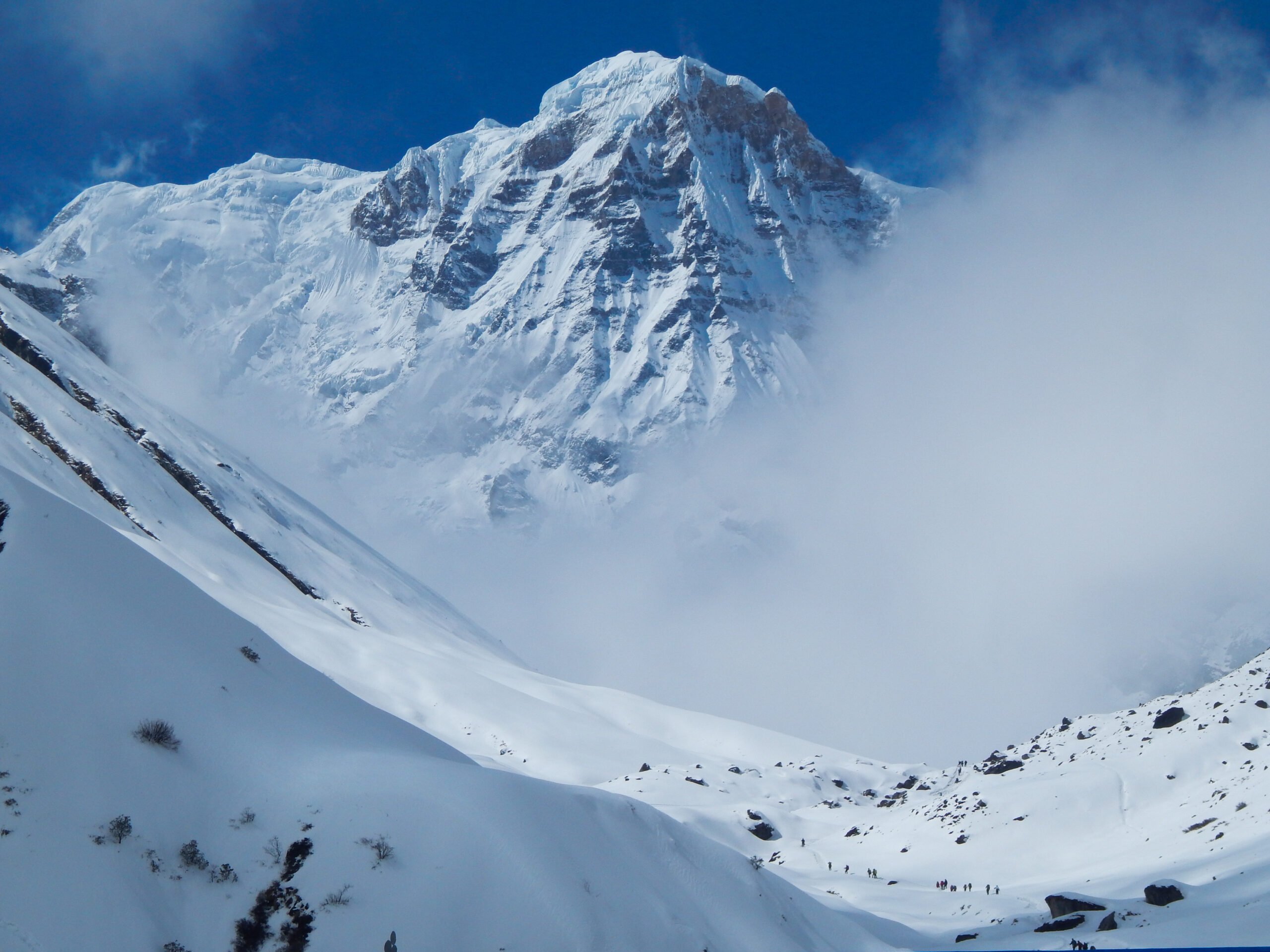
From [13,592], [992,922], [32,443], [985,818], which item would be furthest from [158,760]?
[32,443]

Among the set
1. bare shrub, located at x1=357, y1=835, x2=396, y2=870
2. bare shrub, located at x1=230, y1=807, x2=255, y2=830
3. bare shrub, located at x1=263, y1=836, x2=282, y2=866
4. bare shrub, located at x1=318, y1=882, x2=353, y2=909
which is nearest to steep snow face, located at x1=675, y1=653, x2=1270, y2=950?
bare shrub, located at x1=357, y1=835, x2=396, y2=870

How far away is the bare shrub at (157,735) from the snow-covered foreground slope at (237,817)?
0.12 metres

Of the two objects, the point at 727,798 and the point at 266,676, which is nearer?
the point at 266,676

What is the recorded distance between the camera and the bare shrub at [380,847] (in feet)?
49.1

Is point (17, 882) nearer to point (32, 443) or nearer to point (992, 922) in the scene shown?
point (992, 922)

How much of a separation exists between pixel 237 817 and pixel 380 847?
230 centimetres

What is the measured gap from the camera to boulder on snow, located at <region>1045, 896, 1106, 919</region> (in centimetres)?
2402

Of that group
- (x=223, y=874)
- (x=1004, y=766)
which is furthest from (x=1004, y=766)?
(x=223, y=874)

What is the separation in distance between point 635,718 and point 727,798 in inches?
947

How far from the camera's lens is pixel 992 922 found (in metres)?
27.0

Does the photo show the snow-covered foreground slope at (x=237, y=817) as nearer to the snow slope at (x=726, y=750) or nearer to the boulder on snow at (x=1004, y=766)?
the snow slope at (x=726, y=750)

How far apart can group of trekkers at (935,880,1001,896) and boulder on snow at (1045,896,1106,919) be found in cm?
783

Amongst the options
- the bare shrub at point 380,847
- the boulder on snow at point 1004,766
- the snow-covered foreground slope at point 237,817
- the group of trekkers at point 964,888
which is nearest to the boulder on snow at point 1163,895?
the group of trekkers at point 964,888

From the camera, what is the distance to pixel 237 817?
49.6 feet
